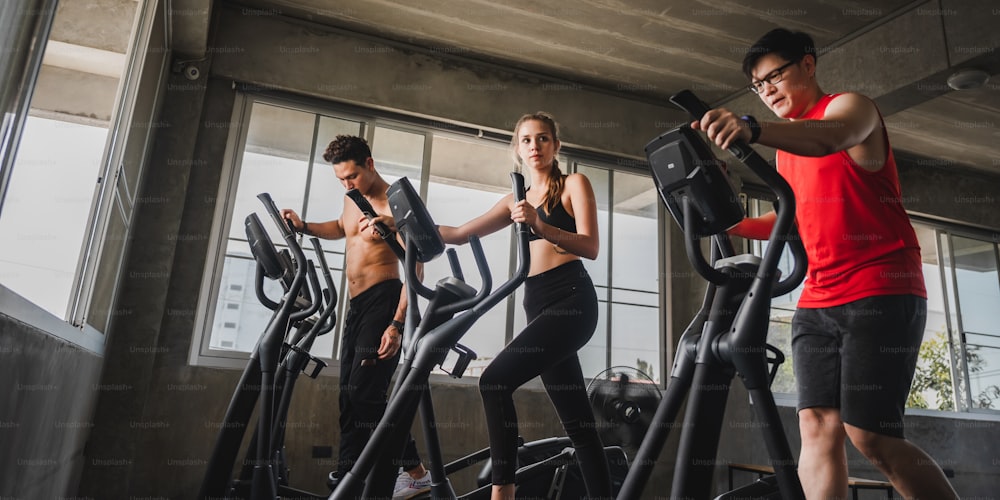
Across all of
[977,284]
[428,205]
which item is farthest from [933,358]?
[428,205]

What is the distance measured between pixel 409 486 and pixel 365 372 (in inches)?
23.3

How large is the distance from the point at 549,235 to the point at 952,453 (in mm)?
5880

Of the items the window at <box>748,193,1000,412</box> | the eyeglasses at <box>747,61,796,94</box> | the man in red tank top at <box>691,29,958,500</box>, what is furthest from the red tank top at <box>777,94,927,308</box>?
the window at <box>748,193,1000,412</box>

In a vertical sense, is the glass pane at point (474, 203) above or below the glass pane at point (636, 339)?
above

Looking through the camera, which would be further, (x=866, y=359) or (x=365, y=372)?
(x=365, y=372)

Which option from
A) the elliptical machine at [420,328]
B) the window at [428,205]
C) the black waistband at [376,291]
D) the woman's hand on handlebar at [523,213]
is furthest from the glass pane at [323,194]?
the woman's hand on handlebar at [523,213]

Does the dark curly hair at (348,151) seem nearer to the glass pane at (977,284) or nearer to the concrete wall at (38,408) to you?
the concrete wall at (38,408)

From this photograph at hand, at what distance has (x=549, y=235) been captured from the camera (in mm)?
1761

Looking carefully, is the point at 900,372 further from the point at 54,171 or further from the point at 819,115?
the point at 54,171

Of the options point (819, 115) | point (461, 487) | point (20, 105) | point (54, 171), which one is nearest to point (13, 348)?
point (20, 105)

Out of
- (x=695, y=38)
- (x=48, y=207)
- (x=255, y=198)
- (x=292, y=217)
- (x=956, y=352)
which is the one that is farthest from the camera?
(x=956, y=352)

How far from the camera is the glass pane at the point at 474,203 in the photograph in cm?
442

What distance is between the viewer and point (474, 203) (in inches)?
187

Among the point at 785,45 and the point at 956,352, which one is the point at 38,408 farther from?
the point at 956,352
